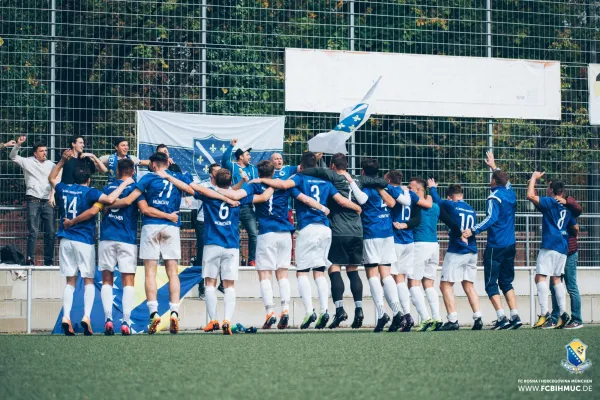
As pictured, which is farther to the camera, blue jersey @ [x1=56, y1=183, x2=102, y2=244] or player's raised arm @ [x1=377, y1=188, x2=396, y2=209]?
player's raised arm @ [x1=377, y1=188, x2=396, y2=209]

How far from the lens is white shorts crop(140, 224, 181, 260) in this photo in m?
11.6

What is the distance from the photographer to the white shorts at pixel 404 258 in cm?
1298

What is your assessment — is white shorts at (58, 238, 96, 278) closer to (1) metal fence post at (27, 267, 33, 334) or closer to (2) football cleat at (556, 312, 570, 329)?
(1) metal fence post at (27, 267, 33, 334)

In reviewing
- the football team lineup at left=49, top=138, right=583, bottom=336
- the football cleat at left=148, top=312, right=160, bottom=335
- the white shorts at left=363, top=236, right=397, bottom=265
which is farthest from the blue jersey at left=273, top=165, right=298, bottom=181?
the football cleat at left=148, top=312, right=160, bottom=335

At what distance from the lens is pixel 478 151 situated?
56.8 feet

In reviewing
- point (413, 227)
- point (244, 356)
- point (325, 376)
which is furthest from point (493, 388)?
point (413, 227)

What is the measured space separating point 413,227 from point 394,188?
28.1 inches

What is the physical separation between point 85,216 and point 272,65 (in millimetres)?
5804

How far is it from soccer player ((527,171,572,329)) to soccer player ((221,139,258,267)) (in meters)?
4.13

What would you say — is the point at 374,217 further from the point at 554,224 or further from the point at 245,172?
the point at 554,224

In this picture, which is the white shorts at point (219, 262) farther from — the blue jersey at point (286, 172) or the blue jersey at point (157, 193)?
the blue jersey at point (286, 172)

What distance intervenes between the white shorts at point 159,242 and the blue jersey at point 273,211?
1.08 m

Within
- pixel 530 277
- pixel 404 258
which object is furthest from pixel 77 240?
pixel 530 277

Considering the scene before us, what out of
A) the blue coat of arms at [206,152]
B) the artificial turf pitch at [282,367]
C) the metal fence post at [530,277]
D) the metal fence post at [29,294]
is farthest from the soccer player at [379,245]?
the metal fence post at [29,294]
